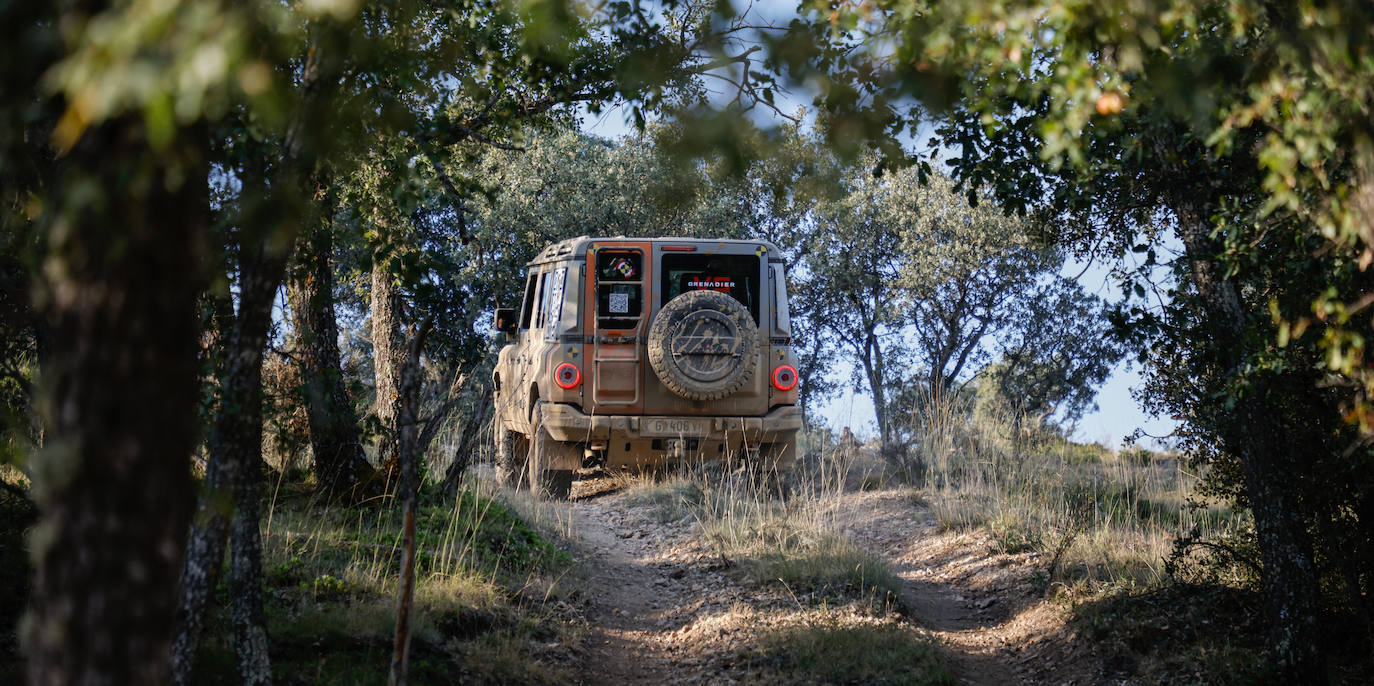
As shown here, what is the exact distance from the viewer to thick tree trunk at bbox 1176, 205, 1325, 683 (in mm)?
4969

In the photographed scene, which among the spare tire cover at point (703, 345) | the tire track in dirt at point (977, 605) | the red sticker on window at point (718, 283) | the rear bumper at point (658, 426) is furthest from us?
the red sticker on window at point (718, 283)

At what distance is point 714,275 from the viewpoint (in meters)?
10.7

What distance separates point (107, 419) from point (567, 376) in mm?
8389

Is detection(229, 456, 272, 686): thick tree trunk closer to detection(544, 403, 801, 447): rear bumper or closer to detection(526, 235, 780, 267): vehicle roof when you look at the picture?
detection(544, 403, 801, 447): rear bumper

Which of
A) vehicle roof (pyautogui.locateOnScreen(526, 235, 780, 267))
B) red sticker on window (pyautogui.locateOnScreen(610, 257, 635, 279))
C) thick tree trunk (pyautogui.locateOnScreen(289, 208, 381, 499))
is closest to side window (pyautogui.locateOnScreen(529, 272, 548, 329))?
vehicle roof (pyautogui.locateOnScreen(526, 235, 780, 267))

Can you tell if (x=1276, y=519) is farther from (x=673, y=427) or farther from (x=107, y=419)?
(x=673, y=427)

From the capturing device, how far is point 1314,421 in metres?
5.52

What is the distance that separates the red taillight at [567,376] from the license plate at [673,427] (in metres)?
0.85

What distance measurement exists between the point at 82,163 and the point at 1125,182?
5630 mm

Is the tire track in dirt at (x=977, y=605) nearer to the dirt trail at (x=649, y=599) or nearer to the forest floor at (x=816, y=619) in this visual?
the forest floor at (x=816, y=619)

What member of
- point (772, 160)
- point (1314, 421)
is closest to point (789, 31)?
point (772, 160)

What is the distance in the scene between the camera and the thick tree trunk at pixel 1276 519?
16.3 ft

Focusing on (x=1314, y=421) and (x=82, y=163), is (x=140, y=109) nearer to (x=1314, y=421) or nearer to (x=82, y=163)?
(x=82, y=163)

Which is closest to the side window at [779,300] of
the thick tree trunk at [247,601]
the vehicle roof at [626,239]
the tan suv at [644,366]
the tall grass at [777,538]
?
the tan suv at [644,366]
